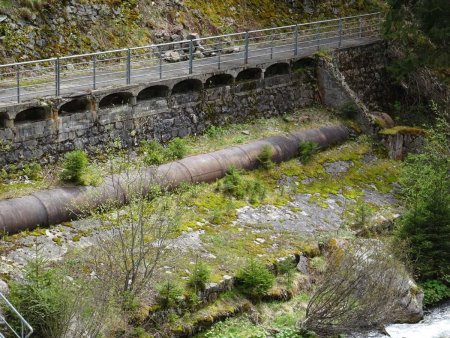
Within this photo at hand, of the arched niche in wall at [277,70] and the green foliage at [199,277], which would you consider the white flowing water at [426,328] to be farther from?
the arched niche in wall at [277,70]

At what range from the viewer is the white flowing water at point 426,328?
2248 centimetres

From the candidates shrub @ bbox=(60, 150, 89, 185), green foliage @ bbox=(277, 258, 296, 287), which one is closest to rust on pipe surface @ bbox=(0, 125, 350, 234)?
shrub @ bbox=(60, 150, 89, 185)

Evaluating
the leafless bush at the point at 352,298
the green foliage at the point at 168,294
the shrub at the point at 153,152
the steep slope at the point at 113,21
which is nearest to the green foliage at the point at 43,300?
the green foliage at the point at 168,294

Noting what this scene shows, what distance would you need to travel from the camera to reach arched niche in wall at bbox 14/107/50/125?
23828 mm

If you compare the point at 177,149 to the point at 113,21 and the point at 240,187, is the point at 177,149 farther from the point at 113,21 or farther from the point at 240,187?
the point at 113,21

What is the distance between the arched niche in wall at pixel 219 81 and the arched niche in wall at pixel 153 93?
2089 millimetres

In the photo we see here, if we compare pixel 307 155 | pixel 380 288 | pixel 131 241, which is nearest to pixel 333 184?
pixel 307 155

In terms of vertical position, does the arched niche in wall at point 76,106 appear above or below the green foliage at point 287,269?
above

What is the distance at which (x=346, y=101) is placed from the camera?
108 feet

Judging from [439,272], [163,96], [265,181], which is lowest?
[439,272]

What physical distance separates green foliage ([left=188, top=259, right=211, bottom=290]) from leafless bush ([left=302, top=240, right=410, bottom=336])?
2.59m

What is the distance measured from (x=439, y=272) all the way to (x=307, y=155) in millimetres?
6251

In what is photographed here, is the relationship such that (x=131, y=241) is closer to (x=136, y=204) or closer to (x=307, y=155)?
Result: (x=136, y=204)

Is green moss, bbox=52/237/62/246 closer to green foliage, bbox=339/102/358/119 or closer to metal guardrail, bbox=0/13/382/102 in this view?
metal guardrail, bbox=0/13/382/102
